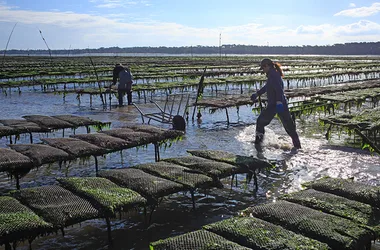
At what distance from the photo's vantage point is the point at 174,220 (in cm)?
657

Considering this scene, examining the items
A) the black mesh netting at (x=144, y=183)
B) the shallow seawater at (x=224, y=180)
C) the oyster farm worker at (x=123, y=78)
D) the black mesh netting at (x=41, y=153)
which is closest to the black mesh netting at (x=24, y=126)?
the shallow seawater at (x=224, y=180)

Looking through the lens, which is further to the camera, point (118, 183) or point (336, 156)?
point (336, 156)

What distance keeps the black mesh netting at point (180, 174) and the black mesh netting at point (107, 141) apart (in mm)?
1522

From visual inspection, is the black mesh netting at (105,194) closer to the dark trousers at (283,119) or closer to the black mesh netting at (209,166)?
the black mesh netting at (209,166)

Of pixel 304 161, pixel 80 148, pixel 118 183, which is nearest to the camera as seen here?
pixel 118 183

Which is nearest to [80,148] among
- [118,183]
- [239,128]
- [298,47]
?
[118,183]

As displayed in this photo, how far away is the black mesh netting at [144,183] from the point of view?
5848mm

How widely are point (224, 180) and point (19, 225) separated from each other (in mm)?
4605

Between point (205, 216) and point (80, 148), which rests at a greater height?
point (80, 148)

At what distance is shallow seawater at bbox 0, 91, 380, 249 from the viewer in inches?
239

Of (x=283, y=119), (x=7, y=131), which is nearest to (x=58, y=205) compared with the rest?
(x=7, y=131)

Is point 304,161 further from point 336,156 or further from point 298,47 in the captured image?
point 298,47

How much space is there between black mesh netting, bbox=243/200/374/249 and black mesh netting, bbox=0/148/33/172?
407 centimetres

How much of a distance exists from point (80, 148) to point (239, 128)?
7702 millimetres
